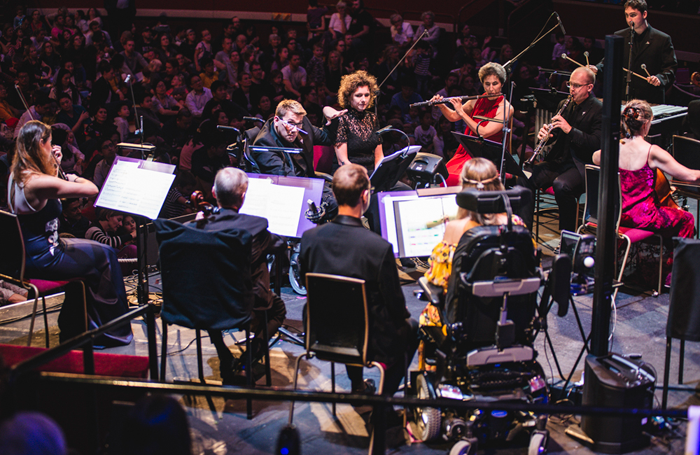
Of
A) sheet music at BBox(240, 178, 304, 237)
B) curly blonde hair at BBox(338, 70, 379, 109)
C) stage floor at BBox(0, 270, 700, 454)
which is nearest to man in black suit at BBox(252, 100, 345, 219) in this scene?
curly blonde hair at BBox(338, 70, 379, 109)

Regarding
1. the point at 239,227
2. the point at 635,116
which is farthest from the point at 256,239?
the point at 635,116

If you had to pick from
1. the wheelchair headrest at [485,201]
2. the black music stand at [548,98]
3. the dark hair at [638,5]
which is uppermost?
the dark hair at [638,5]

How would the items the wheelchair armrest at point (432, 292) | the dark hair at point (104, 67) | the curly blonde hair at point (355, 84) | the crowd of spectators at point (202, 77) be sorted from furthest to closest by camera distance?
the dark hair at point (104, 67) < the crowd of spectators at point (202, 77) < the curly blonde hair at point (355, 84) < the wheelchair armrest at point (432, 292)

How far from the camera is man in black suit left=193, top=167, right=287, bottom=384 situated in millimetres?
3072

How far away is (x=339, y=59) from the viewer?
30.0 ft

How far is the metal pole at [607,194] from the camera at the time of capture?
104 inches

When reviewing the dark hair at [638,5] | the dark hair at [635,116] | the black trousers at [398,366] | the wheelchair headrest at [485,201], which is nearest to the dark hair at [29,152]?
the black trousers at [398,366]

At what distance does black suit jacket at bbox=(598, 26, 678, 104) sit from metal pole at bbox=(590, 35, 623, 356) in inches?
153

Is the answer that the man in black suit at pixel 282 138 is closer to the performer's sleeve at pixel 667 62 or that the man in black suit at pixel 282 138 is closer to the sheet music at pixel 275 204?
the sheet music at pixel 275 204

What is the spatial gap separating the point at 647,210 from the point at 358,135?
2381mm

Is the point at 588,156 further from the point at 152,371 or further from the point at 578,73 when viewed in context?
the point at 152,371

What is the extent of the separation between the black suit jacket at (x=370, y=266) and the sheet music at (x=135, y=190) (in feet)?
4.93

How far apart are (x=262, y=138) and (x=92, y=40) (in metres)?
6.70

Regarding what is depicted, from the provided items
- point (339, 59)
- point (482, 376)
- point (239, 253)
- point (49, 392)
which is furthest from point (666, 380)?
point (339, 59)
